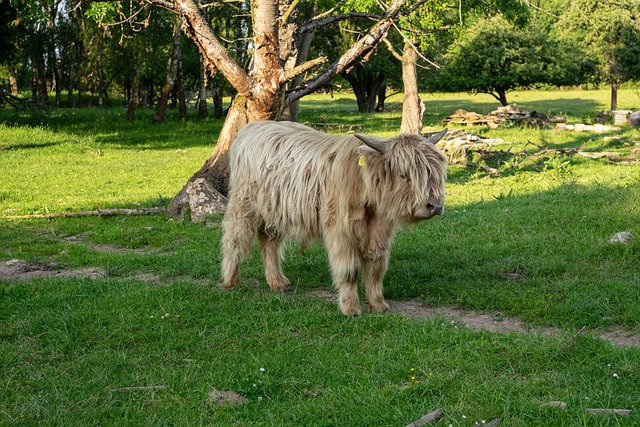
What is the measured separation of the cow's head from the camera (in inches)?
254

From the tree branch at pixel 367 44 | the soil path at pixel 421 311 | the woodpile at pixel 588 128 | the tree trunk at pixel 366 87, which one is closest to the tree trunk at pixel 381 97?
the tree trunk at pixel 366 87

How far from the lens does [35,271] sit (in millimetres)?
8805

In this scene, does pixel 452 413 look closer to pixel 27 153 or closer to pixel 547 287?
pixel 547 287

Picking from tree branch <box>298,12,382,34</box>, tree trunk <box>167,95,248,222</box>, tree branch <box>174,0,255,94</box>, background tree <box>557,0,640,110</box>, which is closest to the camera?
tree branch <box>174,0,255,94</box>

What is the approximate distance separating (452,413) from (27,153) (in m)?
19.6

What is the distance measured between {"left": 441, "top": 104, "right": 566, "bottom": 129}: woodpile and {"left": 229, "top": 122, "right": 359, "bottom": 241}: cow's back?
2241cm

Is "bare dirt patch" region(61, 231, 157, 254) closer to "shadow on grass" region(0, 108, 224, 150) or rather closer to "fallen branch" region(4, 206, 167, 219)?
"fallen branch" region(4, 206, 167, 219)

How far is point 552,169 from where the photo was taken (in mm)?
15023

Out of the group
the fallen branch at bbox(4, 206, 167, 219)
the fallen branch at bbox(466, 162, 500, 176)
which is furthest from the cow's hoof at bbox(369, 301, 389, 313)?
the fallen branch at bbox(466, 162, 500, 176)

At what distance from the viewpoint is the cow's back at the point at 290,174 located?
703 centimetres

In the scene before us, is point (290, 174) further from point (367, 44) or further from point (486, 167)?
point (486, 167)

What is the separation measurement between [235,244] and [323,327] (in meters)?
1.92

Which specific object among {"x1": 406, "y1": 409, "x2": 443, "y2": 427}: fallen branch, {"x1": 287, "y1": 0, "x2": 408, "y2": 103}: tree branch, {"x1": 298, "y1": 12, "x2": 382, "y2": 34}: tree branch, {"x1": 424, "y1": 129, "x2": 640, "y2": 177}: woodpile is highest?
{"x1": 298, "y1": 12, "x2": 382, "y2": 34}: tree branch

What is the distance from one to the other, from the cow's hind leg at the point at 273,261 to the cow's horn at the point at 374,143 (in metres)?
1.91
